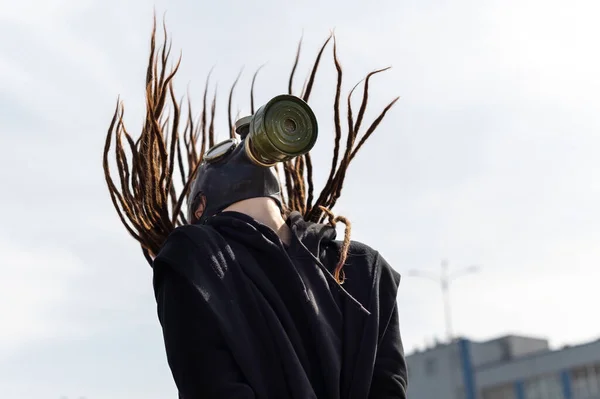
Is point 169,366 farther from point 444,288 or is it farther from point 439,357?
point 439,357

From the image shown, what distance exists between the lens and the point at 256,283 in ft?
10.0

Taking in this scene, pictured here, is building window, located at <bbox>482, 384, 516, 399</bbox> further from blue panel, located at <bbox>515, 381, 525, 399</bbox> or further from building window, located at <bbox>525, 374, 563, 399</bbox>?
building window, located at <bbox>525, 374, 563, 399</bbox>

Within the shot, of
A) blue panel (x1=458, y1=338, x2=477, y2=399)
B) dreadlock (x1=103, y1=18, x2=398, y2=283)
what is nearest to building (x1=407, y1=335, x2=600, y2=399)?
blue panel (x1=458, y1=338, x2=477, y2=399)

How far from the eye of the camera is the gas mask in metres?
3.13

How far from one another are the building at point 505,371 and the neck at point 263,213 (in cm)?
4098

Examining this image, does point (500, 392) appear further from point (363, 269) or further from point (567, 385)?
point (363, 269)

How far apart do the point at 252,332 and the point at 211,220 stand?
414mm

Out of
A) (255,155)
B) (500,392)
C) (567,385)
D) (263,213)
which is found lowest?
(263,213)

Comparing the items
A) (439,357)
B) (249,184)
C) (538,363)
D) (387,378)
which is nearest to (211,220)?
(249,184)

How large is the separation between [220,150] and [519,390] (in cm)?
4495

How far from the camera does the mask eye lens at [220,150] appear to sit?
330cm

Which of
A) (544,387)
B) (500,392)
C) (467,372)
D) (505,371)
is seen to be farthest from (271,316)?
(467,372)

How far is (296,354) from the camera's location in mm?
2973

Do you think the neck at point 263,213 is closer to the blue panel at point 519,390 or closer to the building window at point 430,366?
the blue panel at point 519,390
